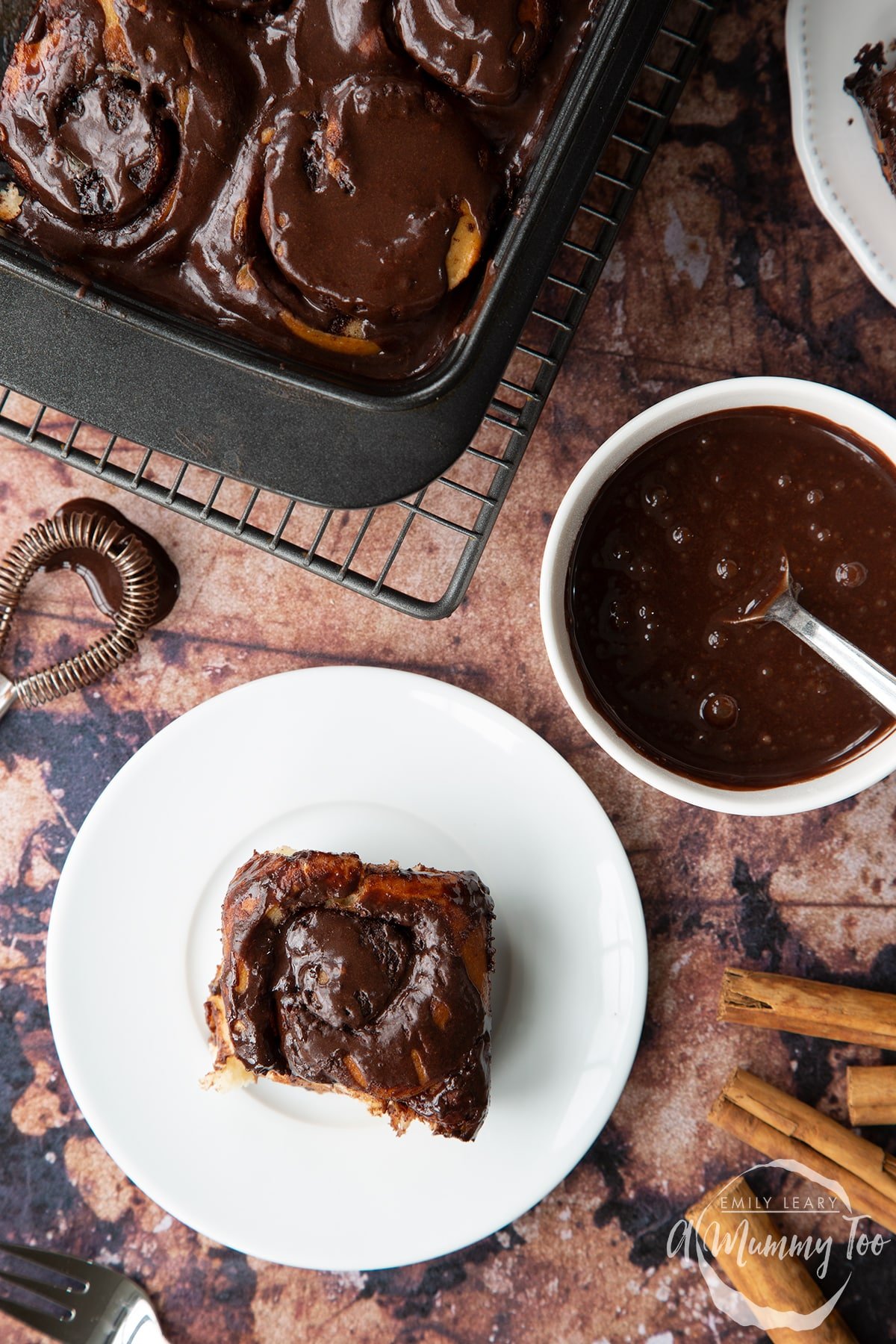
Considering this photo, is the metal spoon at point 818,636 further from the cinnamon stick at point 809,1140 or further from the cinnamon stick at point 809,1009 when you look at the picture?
the cinnamon stick at point 809,1140

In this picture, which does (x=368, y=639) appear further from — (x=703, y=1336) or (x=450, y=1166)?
(x=703, y=1336)

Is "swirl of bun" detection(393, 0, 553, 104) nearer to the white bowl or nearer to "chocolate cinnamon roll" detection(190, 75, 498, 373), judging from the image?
"chocolate cinnamon roll" detection(190, 75, 498, 373)

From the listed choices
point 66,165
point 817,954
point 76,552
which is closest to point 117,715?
point 76,552

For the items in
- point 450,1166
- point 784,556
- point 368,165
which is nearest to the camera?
point 368,165

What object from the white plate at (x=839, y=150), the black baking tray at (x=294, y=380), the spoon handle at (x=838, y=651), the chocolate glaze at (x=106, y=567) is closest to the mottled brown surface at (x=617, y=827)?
the chocolate glaze at (x=106, y=567)

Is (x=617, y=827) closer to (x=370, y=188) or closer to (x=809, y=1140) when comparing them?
(x=809, y=1140)

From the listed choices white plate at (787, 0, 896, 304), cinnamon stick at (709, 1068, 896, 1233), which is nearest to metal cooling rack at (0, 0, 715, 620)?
Answer: white plate at (787, 0, 896, 304)
